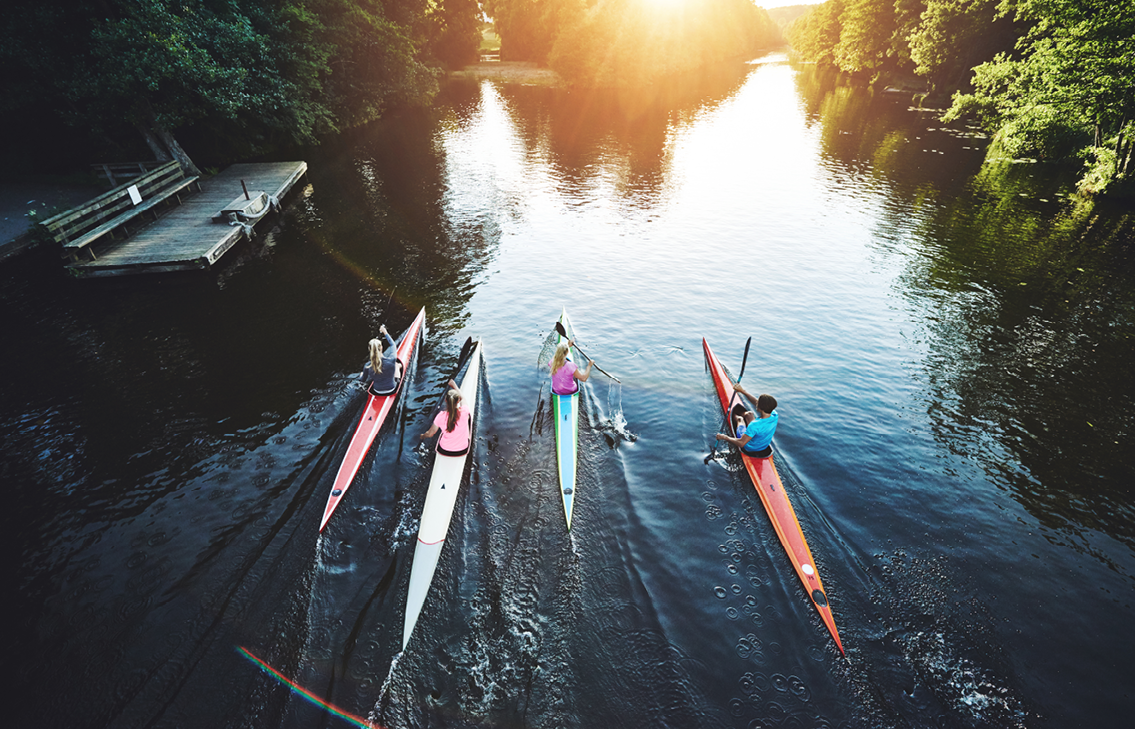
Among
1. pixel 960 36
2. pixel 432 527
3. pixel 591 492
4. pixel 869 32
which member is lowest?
pixel 591 492

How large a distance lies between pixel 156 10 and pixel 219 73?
2.43 m

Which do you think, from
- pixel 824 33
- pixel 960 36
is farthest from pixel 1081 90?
pixel 824 33

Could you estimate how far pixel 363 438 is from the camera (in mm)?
10172

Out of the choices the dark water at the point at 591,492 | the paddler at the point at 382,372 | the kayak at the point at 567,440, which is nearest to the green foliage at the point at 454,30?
the dark water at the point at 591,492

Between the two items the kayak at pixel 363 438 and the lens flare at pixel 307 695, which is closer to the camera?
the lens flare at pixel 307 695

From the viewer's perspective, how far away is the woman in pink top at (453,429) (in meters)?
9.58

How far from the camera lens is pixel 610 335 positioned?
50.6 feet

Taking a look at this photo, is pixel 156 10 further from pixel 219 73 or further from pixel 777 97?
pixel 777 97

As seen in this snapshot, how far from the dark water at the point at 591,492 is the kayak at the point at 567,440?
0.30 meters

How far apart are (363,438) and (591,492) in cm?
483

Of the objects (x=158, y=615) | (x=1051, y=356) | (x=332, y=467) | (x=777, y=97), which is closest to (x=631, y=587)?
(x=332, y=467)

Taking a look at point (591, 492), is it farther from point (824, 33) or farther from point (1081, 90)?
point (824, 33)

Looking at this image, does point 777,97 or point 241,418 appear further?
point 777,97

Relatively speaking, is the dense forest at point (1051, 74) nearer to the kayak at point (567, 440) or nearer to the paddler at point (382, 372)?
the kayak at point (567, 440)
